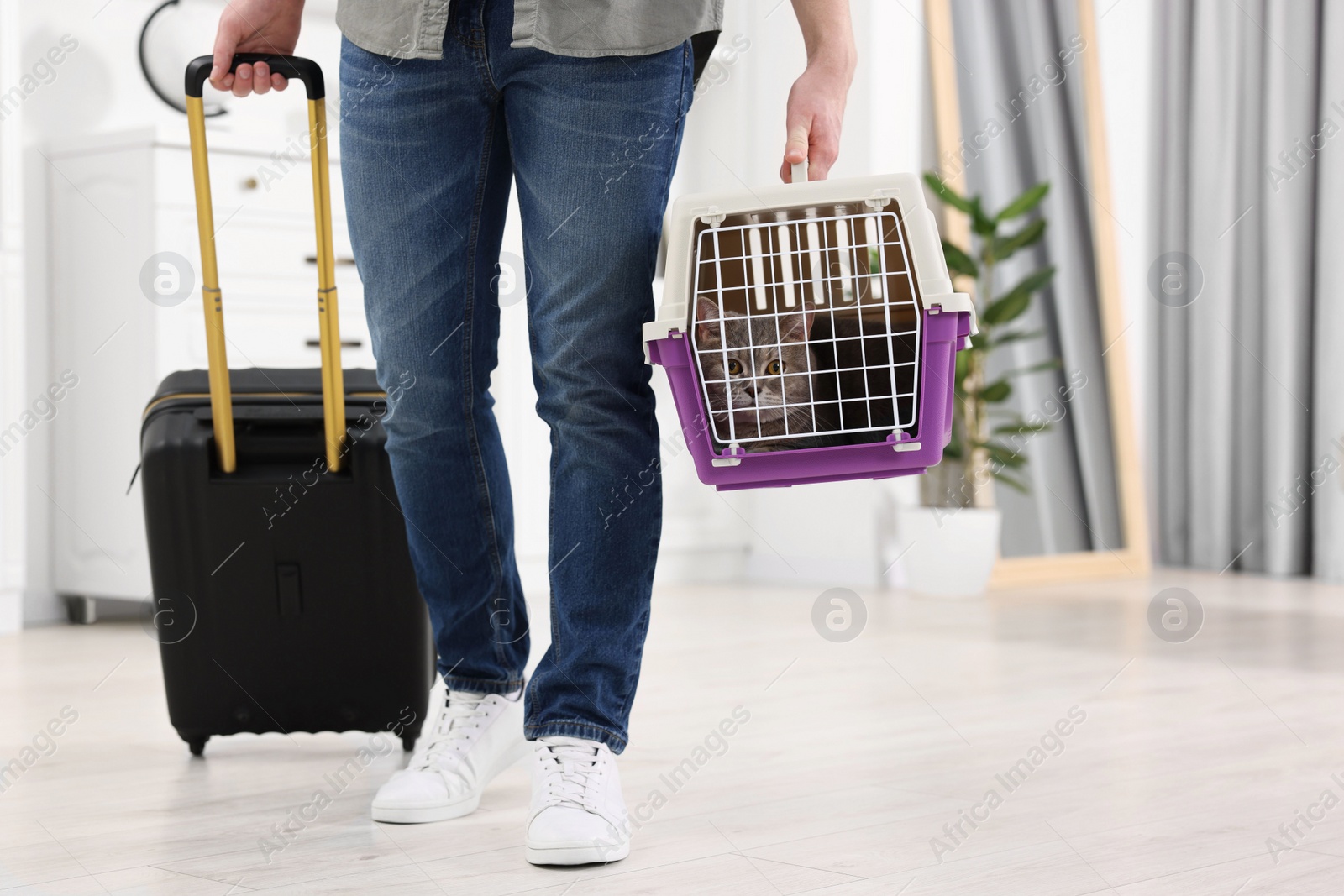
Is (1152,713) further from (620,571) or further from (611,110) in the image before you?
(611,110)

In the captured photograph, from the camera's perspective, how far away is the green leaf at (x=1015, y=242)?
10.6ft

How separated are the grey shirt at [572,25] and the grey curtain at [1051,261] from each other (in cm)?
262

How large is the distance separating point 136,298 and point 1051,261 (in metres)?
2.35

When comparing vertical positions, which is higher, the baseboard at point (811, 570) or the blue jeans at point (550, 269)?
the blue jeans at point (550, 269)

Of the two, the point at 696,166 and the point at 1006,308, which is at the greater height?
the point at 696,166

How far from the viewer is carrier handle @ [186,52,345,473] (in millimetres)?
1281

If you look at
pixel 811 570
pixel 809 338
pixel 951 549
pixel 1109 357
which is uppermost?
pixel 809 338

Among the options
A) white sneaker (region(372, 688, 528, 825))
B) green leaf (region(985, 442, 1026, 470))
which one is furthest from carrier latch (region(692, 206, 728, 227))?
green leaf (region(985, 442, 1026, 470))

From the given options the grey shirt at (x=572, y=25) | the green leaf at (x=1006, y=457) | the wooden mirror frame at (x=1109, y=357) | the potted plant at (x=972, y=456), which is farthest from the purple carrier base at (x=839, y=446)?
the wooden mirror frame at (x=1109, y=357)

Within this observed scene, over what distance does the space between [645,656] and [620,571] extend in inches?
43.0

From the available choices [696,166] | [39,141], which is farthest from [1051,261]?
[39,141]

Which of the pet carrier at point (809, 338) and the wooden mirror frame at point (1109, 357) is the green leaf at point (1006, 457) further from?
the pet carrier at point (809, 338)

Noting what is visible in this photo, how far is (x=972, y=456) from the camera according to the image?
126 inches

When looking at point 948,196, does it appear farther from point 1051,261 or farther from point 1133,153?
point 1133,153
